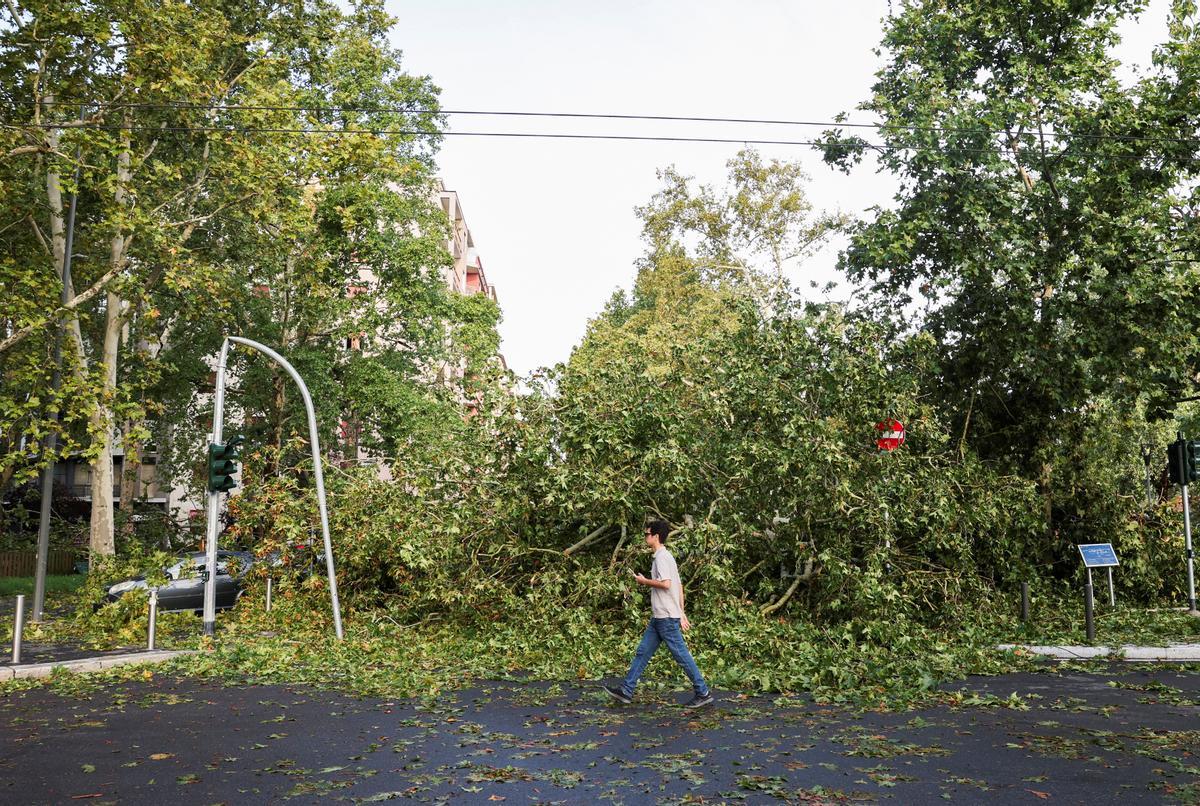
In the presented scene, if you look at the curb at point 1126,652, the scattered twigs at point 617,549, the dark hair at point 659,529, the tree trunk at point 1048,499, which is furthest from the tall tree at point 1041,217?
the dark hair at point 659,529

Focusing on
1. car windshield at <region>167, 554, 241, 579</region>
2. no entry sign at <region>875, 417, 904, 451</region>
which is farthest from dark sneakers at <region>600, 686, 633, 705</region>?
car windshield at <region>167, 554, 241, 579</region>

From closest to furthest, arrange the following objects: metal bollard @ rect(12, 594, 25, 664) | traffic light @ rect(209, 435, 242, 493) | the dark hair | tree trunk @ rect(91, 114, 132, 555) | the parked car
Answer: the dark hair, metal bollard @ rect(12, 594, 25, 664), traffic light @ rect(209, 435, 242, 493), the parked car, tree trunk @ rect(91, 114, 132, 555)

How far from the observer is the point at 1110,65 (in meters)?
17.4

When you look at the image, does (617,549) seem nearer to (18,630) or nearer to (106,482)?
(18,630)

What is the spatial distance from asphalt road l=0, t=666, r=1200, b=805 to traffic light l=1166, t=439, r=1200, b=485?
7.57 m

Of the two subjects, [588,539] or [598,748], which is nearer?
[598,748]

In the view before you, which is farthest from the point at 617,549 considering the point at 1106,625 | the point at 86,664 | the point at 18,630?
the point at 18,630

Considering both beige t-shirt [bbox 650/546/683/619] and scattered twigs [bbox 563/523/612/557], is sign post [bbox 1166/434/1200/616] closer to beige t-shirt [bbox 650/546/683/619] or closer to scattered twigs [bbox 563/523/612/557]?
scattered twigs [bbox 563/523/612/557]

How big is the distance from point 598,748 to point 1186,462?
46.0 feet

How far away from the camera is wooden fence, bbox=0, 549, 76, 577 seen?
1439 inches

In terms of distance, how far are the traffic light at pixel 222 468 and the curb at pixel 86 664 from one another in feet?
9.21

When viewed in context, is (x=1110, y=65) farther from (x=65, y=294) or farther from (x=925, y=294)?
(x=65, y=294)

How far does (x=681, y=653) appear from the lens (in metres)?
9.53

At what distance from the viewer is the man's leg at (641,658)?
9688 millimetres
